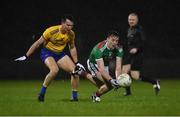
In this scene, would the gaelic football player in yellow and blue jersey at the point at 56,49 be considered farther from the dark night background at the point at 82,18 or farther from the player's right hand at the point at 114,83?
the dark night background at the point at 82,18

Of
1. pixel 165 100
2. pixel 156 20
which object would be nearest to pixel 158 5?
pixel 156 20

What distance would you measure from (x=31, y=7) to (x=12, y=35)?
4.88 ft

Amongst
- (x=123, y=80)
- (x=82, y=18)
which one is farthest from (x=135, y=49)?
(x=82, y=18)

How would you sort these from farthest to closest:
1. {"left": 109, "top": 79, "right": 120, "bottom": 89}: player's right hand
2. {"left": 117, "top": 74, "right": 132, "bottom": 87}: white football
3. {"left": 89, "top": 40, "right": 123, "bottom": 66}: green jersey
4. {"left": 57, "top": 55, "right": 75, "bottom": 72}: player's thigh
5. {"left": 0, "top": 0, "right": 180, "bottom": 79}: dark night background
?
→ {"left": 0, "top": 0, "right": 180, "bottom": 79}: dark night background → {"left": 57, "top": 55, "right": 75, "bottom": 72}: player's thigh → {"left": 89, "top": 40, "right": 123, "bottom": 66}: green jersey → {"left": 117, "top": 74, "right": 132, "bottom": 87}: white football → {"left": 109, "top": 79, "right": 120, "bottom": 89}: player's right hand

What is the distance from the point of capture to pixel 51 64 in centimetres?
1523

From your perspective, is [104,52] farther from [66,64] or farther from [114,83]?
[66,64]

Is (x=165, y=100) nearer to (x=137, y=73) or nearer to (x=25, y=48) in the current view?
(x=137, y=73)

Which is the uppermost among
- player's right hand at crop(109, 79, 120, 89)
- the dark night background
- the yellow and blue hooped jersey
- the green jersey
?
the dark night background

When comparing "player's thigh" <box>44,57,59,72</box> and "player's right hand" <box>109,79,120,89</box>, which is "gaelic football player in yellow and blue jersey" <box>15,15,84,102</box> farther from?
"player's right hand" <box>109,79,120,89</box>

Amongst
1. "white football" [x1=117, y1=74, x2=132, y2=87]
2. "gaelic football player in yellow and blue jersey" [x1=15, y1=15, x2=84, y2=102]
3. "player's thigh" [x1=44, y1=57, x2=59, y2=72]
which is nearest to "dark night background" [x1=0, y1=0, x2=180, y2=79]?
"gaelic football player in yellow and blue jersey" [x1=15, y1=15, x2=84, y2=102]

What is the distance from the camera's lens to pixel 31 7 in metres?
29.3

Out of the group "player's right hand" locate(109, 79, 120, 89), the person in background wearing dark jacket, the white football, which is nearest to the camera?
"player's right hand" locate(109, 79, 120, 89)

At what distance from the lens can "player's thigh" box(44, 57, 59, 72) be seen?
1514 cm

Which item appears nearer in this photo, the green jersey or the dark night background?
the green jersey
